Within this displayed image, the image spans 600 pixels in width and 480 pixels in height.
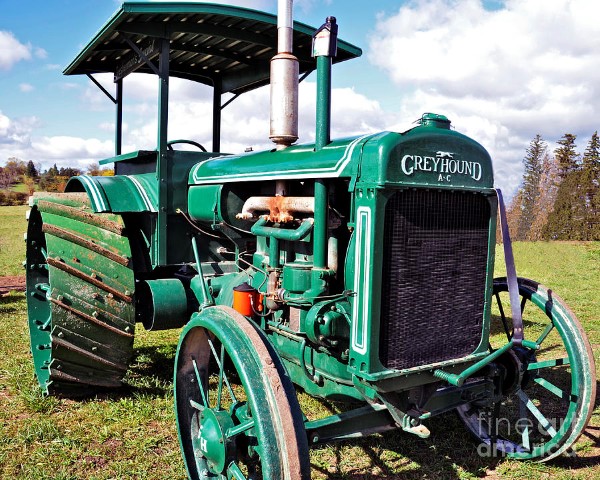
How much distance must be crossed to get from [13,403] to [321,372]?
238cm

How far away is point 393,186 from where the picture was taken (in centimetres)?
239

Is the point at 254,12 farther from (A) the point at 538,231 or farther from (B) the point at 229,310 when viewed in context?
(A) the point at 538,231

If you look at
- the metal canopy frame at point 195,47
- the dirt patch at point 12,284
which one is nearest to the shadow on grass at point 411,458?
the metal canopy frame at point 195,47

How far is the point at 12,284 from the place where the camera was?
9039mm

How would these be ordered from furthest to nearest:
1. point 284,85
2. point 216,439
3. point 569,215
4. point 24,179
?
point 24,179
point 569,215
point 284,85
point 216,439

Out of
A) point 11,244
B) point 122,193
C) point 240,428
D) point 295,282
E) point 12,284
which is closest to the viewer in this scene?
point 240,428

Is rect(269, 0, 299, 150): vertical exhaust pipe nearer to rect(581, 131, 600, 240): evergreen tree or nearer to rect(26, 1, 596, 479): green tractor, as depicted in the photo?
rect(26, 1, 596, 479): green tractor

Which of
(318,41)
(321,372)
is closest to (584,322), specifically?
(321,372)

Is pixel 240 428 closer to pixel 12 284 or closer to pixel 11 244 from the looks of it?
pixel 12 284

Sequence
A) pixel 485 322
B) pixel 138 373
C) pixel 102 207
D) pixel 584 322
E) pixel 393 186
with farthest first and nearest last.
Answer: pixel 584 322
pixel 138 373
pixel 102 207
pixel 485 322
pixel 393 186

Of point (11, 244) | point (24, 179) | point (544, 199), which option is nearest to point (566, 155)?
point (544, 199)

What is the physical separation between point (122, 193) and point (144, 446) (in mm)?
1732

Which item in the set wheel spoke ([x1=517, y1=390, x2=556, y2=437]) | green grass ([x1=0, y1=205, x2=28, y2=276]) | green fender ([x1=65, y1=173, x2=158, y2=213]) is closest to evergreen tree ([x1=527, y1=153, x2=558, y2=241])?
green grass ([x1=0, y1=205, x2=28, y2=276])

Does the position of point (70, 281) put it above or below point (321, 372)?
above
